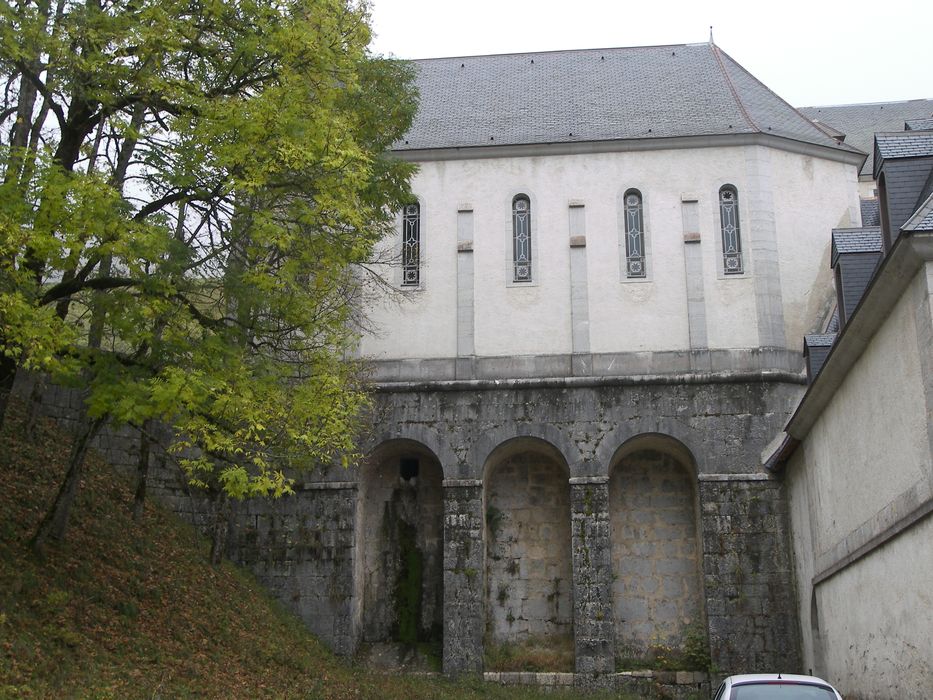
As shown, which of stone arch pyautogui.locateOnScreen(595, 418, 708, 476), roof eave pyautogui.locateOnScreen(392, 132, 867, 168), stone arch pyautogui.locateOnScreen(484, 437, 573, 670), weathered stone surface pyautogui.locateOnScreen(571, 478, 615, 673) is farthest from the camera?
roof eave pyautogui.locateOnScreen(392, 132, 867, 168)

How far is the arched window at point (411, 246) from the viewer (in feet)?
71.9

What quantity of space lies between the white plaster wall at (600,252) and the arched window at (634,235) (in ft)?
0.51

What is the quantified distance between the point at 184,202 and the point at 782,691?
8.21 meters

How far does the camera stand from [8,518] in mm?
14422

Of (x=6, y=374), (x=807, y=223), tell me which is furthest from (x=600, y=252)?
(x=6, y=374)

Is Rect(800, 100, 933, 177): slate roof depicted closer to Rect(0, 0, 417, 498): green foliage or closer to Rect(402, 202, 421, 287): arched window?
Rect(402, 202, 421, 287): arched window

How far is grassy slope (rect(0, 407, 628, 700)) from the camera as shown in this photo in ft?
39.9

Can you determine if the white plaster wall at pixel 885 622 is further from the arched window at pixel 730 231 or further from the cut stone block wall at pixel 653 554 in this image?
the arched window at pixel 730 231

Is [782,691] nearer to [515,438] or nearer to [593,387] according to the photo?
[515,438]

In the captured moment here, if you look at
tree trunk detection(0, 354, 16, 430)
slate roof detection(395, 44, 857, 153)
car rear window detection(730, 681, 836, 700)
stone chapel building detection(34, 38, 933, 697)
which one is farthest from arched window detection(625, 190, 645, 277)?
tree trunk detection(0, 354, 16, 430)

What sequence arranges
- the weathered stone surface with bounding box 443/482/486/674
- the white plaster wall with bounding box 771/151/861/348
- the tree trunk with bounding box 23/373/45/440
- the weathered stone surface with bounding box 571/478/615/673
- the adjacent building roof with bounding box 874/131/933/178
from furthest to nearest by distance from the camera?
the white plaster wall with bounding box 771/151/861/348
the weathered stone surface with bounding box 443/482/486/674
the weathered stone surface with bounding box 571/478/615/673
the tree trunk with bounding box 23/373/45/440
the adjacent building roof with bounding box 874/131/933/178

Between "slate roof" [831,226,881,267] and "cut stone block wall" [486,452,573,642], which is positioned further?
"cut stone block wall" [486,452,573,642]

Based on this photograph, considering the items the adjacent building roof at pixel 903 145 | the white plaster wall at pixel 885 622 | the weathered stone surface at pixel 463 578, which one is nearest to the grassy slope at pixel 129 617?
the weathered stone surface at pixel 463 578

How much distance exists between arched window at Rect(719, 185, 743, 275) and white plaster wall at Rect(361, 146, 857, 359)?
0.45 feet
